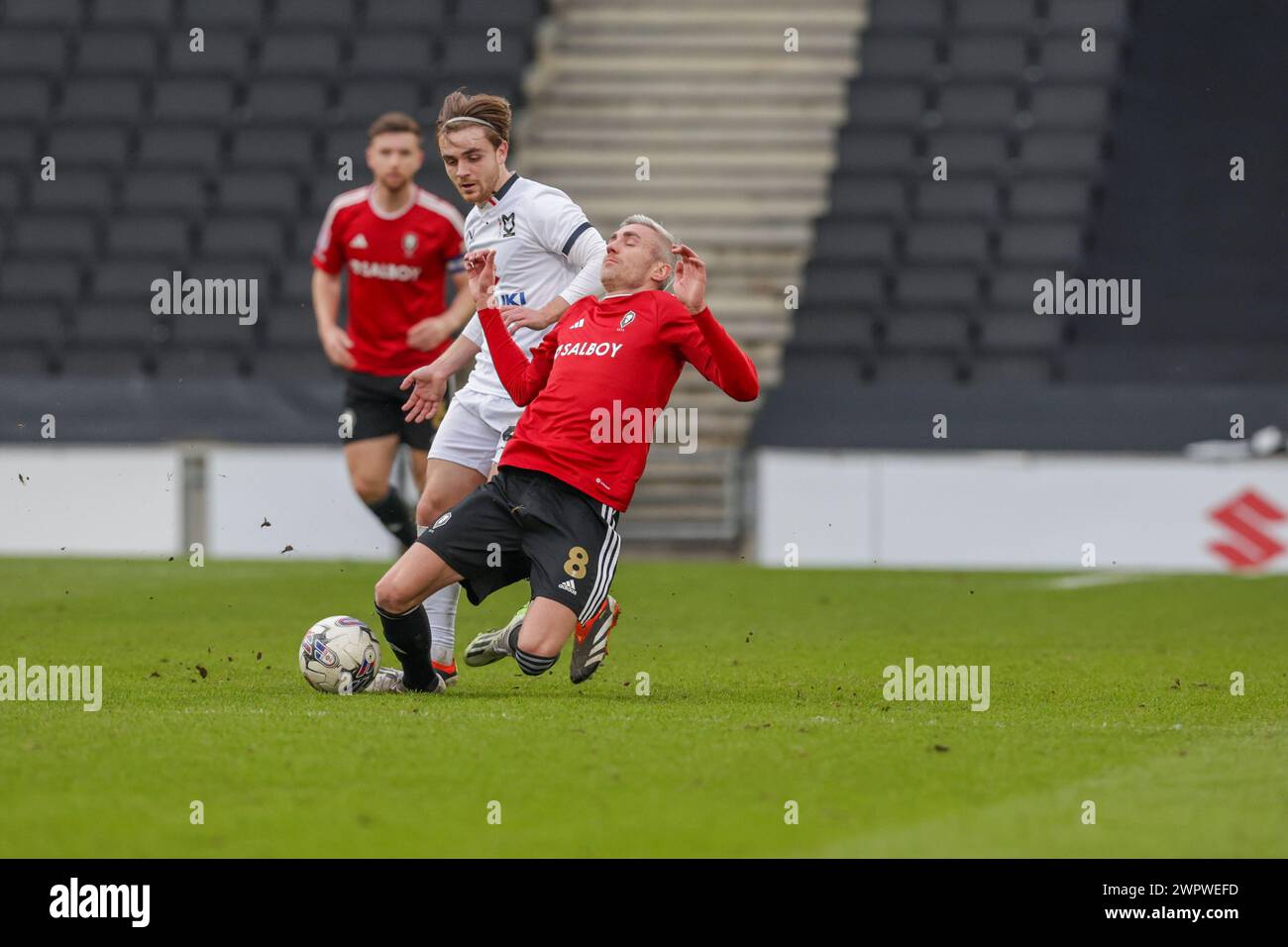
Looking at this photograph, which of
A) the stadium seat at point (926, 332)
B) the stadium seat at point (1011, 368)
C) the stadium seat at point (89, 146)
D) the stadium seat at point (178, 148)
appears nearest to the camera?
the stadium seat at point (1011, 368)

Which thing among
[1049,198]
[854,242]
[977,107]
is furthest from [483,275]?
[977,107]

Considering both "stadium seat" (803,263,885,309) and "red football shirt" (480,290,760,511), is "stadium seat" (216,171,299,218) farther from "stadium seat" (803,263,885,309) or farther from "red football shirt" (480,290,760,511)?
"red football shirt" (480,290,760,511)

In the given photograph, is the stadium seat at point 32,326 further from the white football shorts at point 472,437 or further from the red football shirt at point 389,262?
the white football shorts at point 472,437

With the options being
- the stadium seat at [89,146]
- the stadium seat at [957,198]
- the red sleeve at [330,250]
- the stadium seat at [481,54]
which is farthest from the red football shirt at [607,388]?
the stadium seat at [89,146]

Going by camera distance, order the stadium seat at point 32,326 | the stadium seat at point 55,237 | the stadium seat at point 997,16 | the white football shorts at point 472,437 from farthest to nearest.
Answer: the stadium seat at point 997,16, the stadium seat at point 55,237, the stadium seat at point 32,326, the white football shorts at point 472,437

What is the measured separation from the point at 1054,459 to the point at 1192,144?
5274mm

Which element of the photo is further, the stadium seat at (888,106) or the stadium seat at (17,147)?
the stadium seat at (888,106)

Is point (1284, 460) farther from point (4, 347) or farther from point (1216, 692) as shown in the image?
point (4, 347)

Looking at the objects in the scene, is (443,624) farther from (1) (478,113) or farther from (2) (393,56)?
(2) (393,56)

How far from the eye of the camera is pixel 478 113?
7.99 meters

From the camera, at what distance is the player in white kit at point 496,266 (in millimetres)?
7992

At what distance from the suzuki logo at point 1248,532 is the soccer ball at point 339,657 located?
8.84 meters

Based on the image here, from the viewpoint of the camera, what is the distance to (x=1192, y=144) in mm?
19188

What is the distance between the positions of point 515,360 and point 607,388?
0.40 meters
